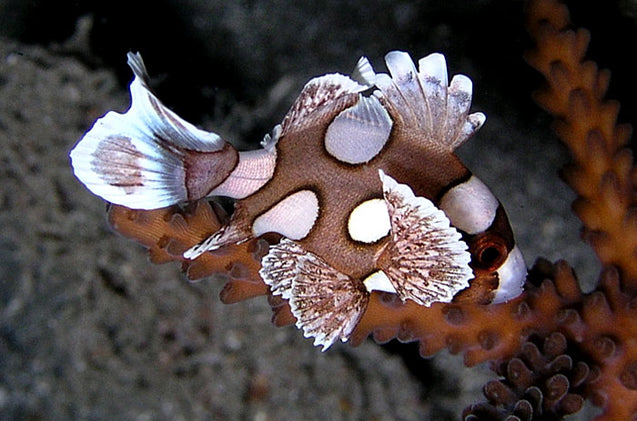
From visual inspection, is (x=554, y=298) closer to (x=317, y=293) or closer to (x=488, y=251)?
(x=488, y=251)

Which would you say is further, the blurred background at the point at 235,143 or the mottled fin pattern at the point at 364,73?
the blurred background at the point at 235,143

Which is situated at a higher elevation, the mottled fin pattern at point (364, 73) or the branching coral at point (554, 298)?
the mottled fin pattern at point (364, 73)

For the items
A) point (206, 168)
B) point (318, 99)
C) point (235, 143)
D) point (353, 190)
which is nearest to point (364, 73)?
point (318, 99)

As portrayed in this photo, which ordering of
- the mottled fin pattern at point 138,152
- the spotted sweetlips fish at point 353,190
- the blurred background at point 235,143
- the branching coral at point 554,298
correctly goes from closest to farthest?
1. the mottled fin pattern at point 138,152
2. the spotted sweetlips fish at point 353,190
3. the branching coral at point 554,298
4. the blurred background at point 235,143

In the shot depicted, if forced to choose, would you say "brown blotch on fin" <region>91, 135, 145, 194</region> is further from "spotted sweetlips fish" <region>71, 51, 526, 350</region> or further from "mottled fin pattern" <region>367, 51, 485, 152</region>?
"mottled fin pattern" <region>367, 51, 485, 152</region>

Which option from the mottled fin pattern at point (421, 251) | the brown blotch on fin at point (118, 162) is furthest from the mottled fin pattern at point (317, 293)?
the brown blotch on fin at point (118, 162)

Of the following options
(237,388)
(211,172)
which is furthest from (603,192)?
(237,388)

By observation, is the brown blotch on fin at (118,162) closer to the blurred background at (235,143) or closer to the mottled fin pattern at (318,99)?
the mottled fin pattern at (318,99)

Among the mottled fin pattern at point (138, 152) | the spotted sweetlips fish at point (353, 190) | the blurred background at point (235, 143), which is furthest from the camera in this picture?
the blurred background at point (235, 143)
